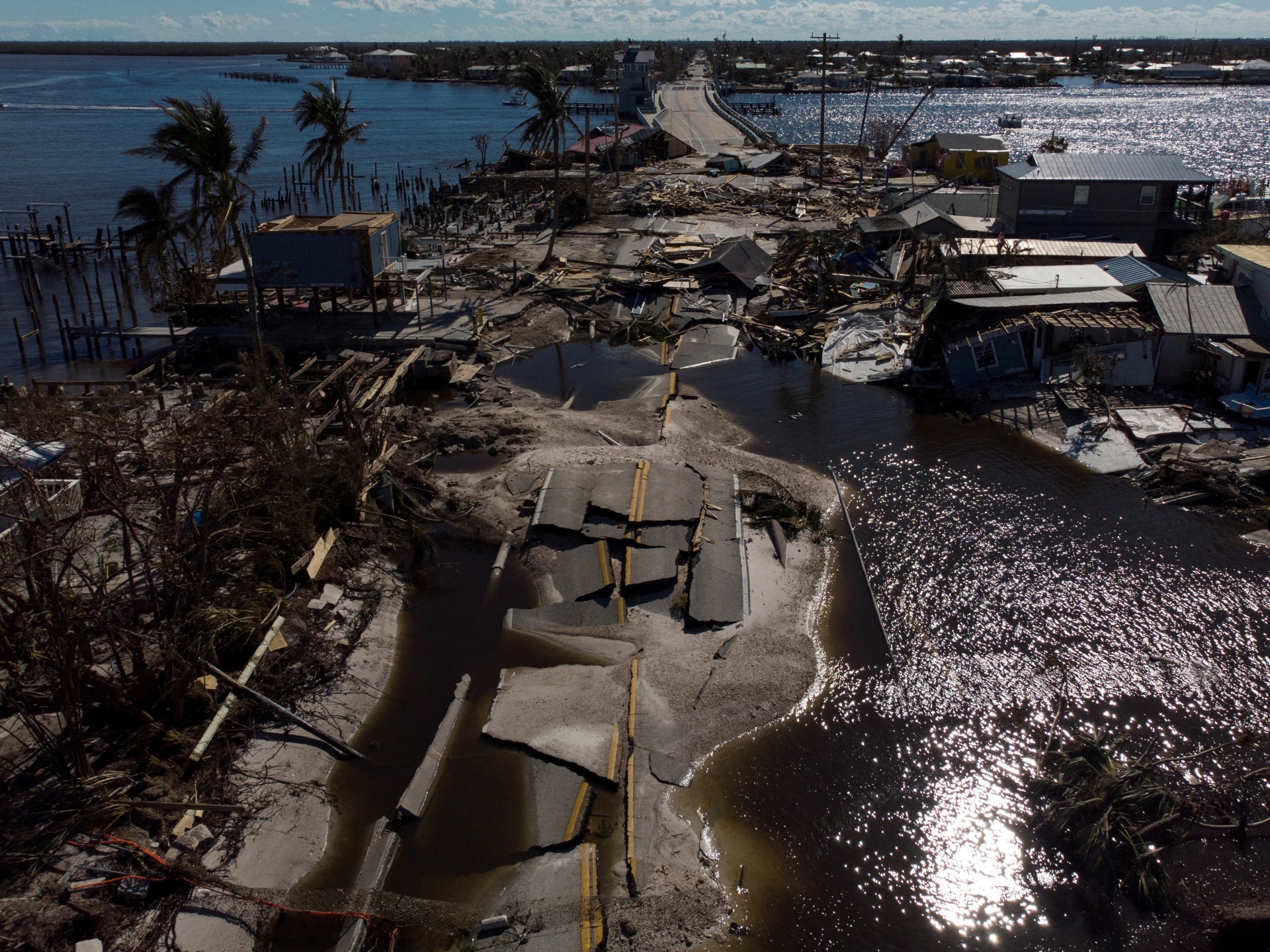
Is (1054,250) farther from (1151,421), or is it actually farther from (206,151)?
(206,151)

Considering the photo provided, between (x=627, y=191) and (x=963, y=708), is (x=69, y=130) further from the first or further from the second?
(x=963, y=708)

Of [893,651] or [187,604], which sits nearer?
[187,604]

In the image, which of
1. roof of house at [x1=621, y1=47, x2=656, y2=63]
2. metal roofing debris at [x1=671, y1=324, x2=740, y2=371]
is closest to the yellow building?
metal roofing debris at [x1=671, y1=324, x2=740, y2=371]

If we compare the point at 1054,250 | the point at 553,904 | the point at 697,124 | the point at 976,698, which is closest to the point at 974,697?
the point at 976,698

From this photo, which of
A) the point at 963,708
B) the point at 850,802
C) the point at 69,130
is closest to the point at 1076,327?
the point at 963,708

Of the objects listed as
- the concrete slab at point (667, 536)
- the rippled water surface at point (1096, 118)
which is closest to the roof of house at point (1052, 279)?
the concrete slab at point (667, 536)
